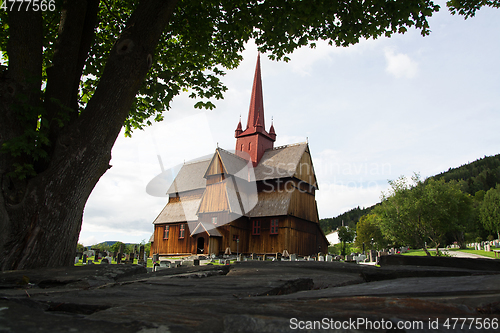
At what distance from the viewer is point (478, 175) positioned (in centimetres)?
11469

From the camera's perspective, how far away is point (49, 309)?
7.45 ft

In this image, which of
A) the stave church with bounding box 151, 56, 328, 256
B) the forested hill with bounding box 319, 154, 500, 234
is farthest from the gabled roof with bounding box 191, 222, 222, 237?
the forested hill with bounding box 319, 154, 500, 234

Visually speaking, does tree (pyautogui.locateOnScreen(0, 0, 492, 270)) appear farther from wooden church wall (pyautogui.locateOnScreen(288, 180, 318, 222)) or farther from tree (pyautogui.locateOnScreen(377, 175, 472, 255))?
tree (pyautogui.locateOnScreen(377, 175, 472, 255))

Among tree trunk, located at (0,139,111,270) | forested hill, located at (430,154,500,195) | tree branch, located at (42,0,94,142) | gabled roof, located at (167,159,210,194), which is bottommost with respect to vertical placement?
tree trunk, located at (0,139,111,270)

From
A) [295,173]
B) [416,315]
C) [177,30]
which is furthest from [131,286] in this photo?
[295,173]

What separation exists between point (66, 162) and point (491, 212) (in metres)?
76.3

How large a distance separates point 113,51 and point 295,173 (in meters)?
28.8

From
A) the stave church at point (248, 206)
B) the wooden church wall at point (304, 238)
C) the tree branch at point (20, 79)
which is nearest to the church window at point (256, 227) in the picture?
the stave church at point (248, 206)

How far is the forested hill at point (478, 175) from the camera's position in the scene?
103 metres

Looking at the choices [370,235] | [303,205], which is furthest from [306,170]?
[370,235]

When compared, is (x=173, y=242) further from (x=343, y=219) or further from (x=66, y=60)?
(x=343, y=219)

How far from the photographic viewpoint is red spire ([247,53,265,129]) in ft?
134

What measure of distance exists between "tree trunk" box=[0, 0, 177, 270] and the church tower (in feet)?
105

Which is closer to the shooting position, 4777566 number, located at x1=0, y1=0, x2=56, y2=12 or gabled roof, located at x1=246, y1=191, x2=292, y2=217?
4777566 number, located at x1=0, y1=0, x2=56, y2=12
